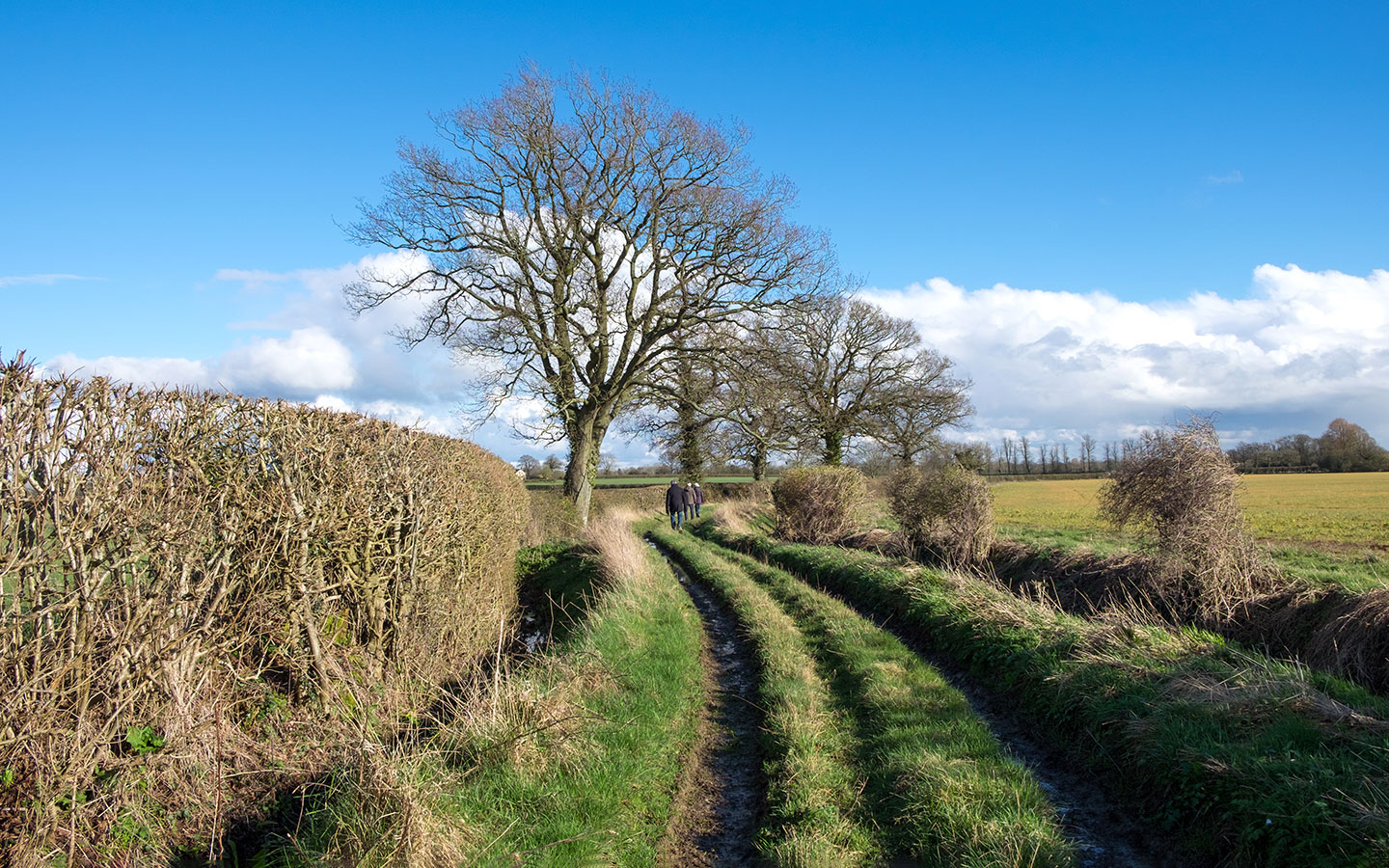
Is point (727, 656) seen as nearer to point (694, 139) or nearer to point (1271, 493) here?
point (694, 139)

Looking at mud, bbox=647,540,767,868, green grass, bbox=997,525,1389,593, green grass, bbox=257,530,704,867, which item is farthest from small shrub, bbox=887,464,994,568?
green grass, bbox=257,530,704,867

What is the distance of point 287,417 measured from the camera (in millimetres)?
5508

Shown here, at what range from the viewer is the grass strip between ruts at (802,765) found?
14.0 feet

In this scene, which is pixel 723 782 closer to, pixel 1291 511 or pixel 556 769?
pixel 556 769

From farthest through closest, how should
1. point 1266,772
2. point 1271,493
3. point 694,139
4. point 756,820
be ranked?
point 1271,493 → point 694,139 → point 756,820 → point 1266,772

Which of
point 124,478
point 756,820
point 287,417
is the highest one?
point 287,417

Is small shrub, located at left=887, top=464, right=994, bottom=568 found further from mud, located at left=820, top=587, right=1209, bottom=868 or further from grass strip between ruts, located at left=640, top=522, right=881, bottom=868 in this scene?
mud, located at left=820, top=587, right=1209, bottom=868

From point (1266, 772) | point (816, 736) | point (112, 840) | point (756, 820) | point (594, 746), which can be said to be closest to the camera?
point (112, 840)

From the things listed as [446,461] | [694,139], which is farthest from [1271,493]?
[446,461]

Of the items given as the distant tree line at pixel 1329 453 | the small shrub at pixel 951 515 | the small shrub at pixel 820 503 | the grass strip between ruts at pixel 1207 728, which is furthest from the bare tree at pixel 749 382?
the distant tree line at pixel 1329 453

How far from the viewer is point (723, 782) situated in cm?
546

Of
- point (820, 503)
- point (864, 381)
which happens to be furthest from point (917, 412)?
point (820, 503)

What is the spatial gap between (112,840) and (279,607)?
172 cm

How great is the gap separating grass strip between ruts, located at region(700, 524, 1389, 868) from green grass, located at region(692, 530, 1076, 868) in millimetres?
693
